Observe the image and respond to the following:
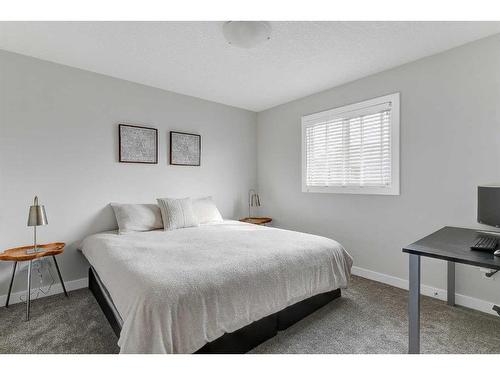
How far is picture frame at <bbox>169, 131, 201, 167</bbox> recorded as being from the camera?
357 centimetres

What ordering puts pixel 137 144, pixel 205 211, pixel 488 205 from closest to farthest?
1. pixel 488 205
2. pixel 137 144
3. pixel 205 211

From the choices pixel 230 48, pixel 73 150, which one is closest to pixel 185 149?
pixel 73 150

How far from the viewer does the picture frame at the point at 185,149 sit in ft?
11.7

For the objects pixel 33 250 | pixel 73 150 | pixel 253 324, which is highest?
pixel 73 150

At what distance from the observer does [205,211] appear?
3.50m

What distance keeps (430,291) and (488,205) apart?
104cm

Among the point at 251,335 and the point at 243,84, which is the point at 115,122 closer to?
the point at 243,84

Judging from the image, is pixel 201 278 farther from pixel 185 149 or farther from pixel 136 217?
pixel 185 149

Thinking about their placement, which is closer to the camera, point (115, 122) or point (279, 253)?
point (279, 253)

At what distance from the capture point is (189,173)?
148 inches

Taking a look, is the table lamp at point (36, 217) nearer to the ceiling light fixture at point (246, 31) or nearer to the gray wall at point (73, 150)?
the gray wall at point (73, 150)

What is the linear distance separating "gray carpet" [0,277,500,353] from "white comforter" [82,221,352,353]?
0.80 ft

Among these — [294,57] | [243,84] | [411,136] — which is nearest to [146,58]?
[243,84]
